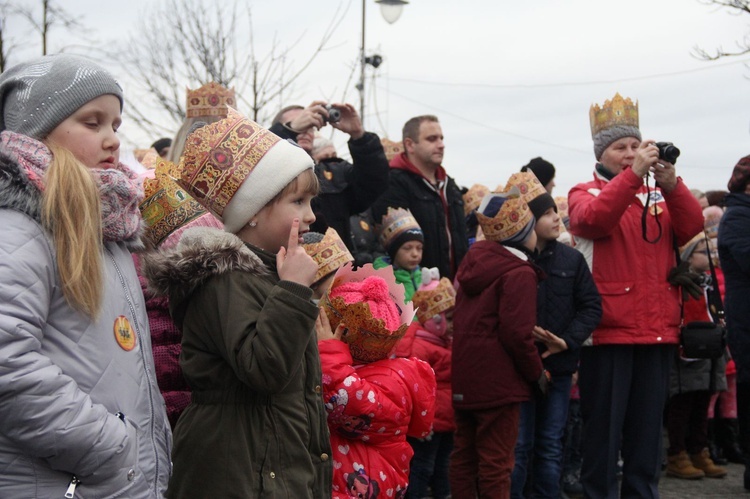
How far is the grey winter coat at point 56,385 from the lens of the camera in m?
2.36

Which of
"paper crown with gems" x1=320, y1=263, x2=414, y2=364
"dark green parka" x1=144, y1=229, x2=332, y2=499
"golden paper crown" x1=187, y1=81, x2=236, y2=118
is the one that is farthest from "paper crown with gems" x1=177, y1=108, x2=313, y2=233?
"golden paper crown" x1=187, y1=81, x2=236, y2=118

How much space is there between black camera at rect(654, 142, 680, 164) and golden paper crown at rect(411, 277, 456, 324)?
1.65 m

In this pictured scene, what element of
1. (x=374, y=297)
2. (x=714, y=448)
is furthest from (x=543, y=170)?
(x=374, y=297)

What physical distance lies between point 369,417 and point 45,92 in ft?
5.84

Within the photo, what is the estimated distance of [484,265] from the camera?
5.91 meters

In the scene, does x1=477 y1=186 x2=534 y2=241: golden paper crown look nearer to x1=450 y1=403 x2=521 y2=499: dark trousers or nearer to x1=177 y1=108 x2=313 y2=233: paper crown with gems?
x1=450 y1=403 x2=521 y2=499: dark trousers

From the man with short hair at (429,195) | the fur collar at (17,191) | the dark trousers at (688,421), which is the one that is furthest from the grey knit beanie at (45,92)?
the dark trousers at (688,421)

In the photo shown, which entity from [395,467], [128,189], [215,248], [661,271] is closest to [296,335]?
[215,248]

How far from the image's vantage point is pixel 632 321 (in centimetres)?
574

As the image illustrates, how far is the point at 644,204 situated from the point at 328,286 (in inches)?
104

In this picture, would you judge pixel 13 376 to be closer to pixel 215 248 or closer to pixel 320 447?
pixel 215 248

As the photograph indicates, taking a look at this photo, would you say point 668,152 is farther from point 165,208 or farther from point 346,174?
point 165,208

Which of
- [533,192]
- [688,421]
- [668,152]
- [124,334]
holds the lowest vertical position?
[688,421]

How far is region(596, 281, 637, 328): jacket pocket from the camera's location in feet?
18.9
